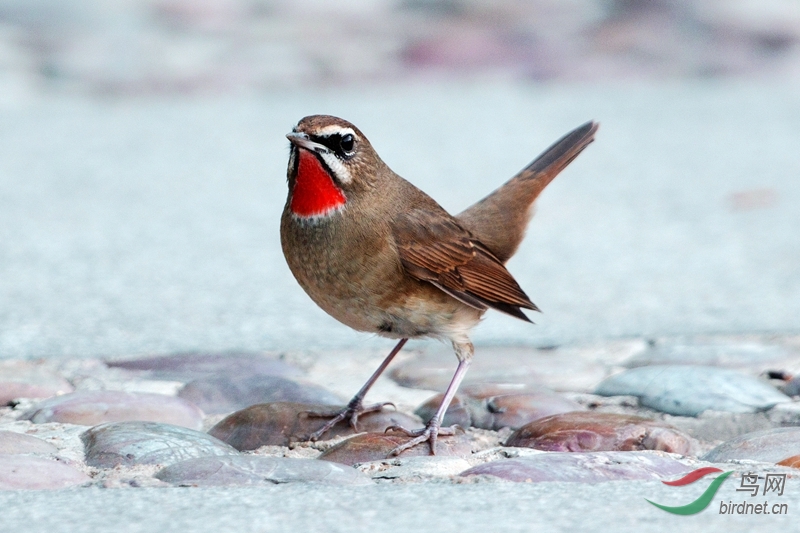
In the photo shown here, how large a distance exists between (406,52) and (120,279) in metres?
6.81

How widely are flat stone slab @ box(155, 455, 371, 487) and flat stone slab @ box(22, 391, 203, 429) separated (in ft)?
2.60

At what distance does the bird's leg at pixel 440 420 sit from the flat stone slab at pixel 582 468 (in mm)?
486

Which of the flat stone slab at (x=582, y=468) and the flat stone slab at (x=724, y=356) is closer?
the flat stone slab at (x=582, y=468)

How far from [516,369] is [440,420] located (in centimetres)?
75

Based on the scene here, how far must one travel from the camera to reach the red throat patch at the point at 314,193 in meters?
4.24

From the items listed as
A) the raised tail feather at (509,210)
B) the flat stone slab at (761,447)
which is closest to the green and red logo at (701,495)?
the flat stone slab at (761,447)

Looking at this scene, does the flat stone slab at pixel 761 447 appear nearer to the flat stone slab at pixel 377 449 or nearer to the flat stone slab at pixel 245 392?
the flat stone slab at pixel 377 449

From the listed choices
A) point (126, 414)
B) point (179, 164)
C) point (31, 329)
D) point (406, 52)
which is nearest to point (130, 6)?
point (406, 52)

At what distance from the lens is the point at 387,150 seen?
8.51 metres

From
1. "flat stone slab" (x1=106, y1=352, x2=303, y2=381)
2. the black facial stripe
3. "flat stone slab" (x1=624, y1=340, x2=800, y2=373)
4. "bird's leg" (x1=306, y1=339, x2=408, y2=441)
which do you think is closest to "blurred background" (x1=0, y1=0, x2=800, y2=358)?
"flat stone slab" (x1=106, y1=352, x2=303, y2=381)

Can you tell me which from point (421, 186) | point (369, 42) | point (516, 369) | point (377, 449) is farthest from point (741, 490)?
point (369, 42)

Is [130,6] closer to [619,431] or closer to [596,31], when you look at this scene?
[596,31]

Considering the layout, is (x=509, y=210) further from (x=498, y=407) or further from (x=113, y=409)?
(x=113, y=409)

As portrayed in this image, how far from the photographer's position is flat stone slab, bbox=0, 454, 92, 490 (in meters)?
3.02
